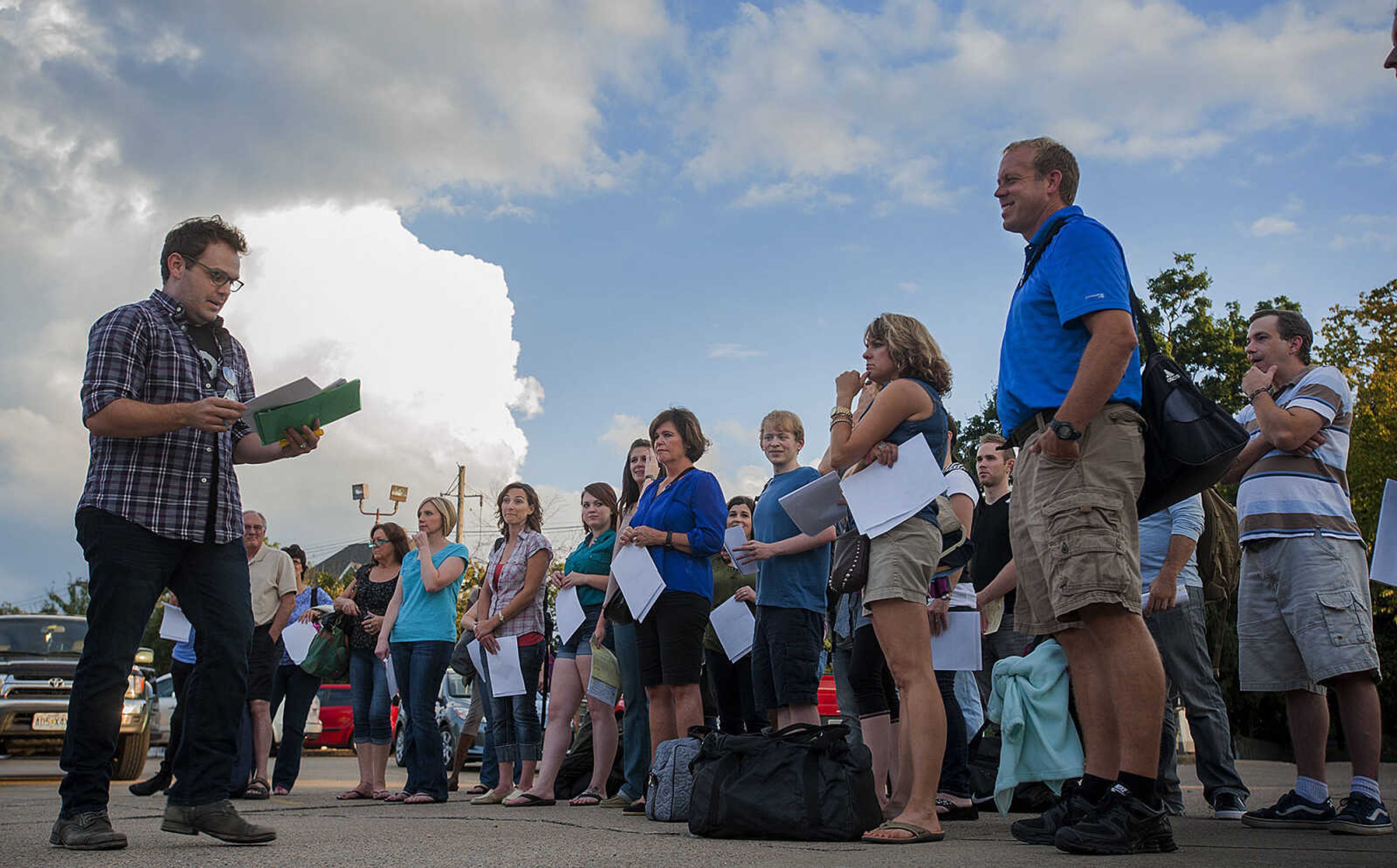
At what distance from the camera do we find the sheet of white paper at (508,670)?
723 cm

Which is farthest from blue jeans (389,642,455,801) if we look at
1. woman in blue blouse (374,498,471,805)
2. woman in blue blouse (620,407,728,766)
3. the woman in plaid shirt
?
woman in blue blouse (620,407,728,766)

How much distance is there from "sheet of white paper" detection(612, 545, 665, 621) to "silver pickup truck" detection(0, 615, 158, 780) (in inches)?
268

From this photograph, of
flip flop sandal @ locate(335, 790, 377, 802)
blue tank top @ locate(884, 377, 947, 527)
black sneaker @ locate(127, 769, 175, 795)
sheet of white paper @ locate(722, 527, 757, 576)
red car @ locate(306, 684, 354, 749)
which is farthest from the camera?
red car @ locate(306, 684, 354, 749)

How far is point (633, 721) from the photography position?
6.73 metres

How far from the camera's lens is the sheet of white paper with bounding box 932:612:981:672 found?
222 inches

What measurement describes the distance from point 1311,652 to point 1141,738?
154cm

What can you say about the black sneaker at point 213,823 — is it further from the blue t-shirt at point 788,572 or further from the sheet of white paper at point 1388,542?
the sheet of white paper at point 1388,542

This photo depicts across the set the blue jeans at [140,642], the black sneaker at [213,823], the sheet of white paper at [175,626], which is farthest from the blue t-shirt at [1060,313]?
the sheet of white paper at [175,626]

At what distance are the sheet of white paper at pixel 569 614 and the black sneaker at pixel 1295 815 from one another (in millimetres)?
3978

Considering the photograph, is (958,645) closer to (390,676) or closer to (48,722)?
(390,676)

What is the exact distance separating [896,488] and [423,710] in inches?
160

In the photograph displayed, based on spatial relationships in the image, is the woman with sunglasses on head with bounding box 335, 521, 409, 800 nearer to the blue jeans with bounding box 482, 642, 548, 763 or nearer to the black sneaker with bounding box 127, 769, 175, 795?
the blue jeans with bounding box 482, 642, 548, 763

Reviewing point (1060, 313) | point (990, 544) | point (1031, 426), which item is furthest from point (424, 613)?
point (1060, 313)

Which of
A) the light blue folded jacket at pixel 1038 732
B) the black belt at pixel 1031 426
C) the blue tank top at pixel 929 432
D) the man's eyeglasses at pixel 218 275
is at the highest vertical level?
the man's eyeglasses at pixel 218 275
